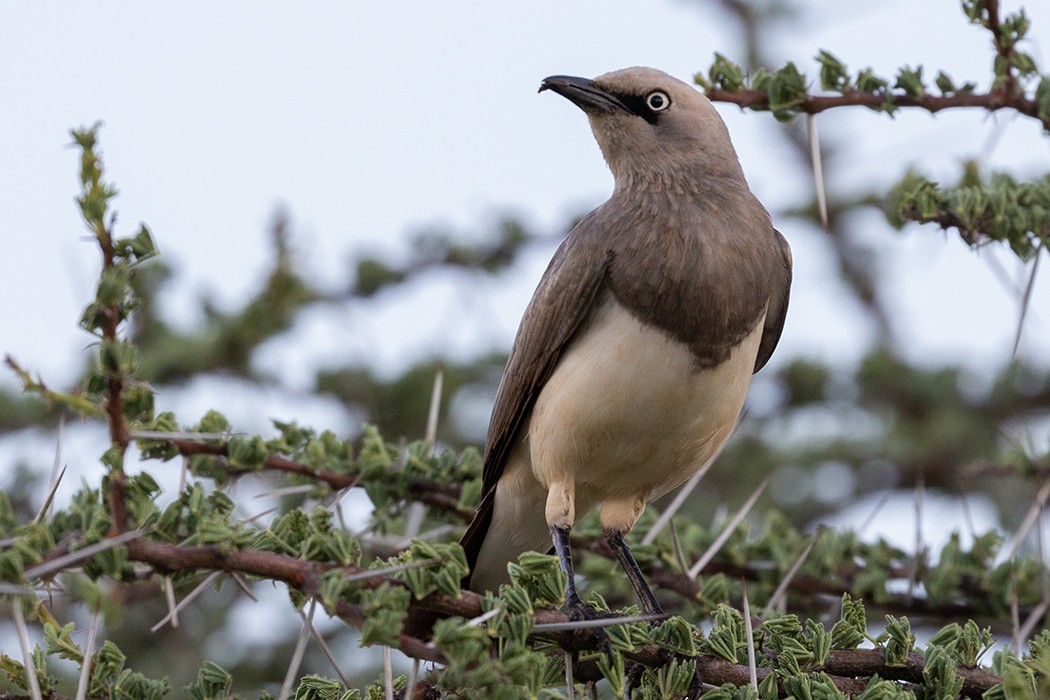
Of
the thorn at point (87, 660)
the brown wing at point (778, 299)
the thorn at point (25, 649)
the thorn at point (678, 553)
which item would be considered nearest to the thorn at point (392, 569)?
the thorn at point (87, 660)

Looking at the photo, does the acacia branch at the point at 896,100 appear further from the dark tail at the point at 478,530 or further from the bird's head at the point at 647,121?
the dark tail at the point at 478,530

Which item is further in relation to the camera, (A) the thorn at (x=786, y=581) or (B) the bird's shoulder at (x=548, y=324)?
(B) the bird's shoulder at (x=548, y=324)

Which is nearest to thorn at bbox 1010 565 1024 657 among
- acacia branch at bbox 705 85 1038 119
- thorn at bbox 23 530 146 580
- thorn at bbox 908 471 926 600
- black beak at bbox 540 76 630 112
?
thorn at bbox 908 471 926 600

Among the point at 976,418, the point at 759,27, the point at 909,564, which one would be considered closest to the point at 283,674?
Result: the point at 909,564

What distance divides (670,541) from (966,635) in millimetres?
1653

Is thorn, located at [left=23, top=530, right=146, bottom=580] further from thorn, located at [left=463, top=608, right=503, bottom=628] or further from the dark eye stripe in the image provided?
the dark eye stripe

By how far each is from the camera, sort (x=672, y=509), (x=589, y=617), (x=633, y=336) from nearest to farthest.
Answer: (x=589, y=617) → (x=633, y=336) → (x=672, y=509)

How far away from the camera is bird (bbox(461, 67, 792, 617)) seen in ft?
14.2

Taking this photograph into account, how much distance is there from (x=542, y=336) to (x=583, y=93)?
1.08m

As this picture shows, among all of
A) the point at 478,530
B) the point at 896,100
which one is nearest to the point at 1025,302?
the point at 896,100

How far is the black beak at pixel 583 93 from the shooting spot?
5008 millimetres

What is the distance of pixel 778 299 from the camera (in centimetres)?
475

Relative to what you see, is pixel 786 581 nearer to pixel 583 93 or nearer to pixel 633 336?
pixel 633 336

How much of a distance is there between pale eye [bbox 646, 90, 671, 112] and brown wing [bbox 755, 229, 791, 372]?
2.28 feet
